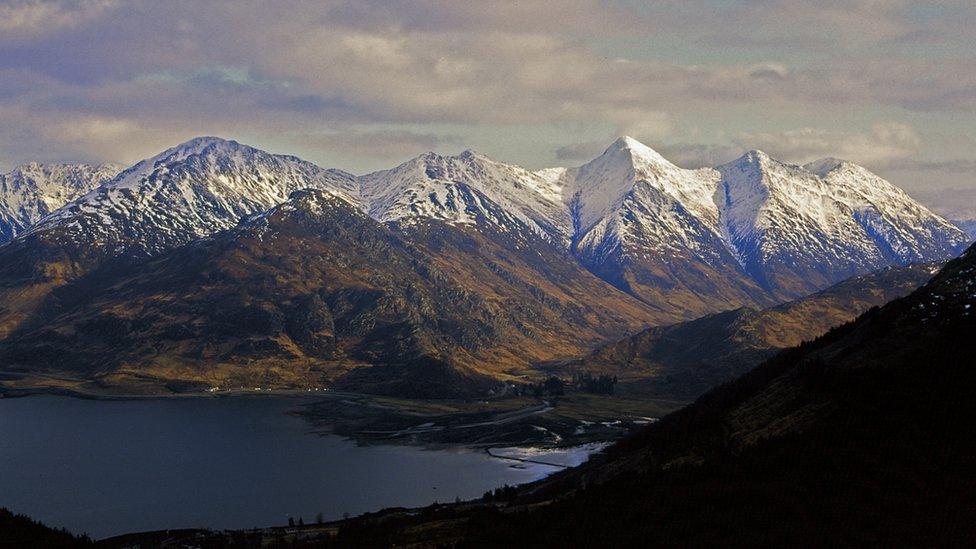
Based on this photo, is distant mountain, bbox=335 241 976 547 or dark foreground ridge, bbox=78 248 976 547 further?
dark foreground ridge, bbox=78 248 976 547

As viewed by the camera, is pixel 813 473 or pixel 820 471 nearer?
pixel 813 473

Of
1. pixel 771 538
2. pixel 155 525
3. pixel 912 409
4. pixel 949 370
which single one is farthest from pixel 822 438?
pixel 155 525

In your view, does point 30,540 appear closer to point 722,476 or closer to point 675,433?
point 722,476

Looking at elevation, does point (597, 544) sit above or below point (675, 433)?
below

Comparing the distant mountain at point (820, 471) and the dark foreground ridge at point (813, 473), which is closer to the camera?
the distant mountain at point (820, 471)

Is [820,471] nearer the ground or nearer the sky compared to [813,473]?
nearer the sky

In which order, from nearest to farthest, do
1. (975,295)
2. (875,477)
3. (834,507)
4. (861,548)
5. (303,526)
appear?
1. (861,548)
2. (834,507)
3. (875,477)
4. (975,295)
5. (303,526)

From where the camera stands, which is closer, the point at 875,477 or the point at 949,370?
the point at 875,477

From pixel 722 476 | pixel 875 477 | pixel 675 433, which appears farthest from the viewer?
pixel 675 433
